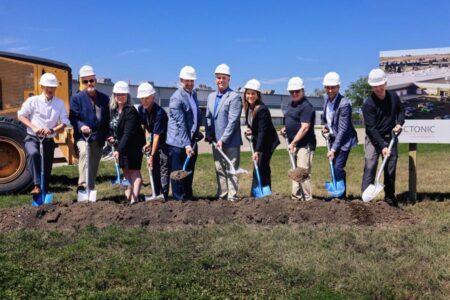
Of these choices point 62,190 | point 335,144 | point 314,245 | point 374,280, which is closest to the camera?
point 374,280

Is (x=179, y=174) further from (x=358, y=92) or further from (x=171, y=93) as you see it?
(x=358, y=92)

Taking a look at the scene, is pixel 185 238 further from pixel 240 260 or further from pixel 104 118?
pixel 104 118

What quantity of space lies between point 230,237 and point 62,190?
502cm

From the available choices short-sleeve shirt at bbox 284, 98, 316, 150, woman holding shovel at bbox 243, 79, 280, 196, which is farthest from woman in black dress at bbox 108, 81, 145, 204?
short-sleeve shirt at bbox 284, 98, 316, 150

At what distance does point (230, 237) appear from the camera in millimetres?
5387

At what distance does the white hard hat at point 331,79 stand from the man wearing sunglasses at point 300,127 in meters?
0.32

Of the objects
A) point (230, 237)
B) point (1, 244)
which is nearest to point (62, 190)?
point (1, 244)

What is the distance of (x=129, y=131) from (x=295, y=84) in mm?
2318

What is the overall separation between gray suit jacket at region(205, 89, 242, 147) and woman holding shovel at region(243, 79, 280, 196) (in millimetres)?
217

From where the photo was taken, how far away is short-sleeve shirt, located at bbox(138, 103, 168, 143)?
693 cm

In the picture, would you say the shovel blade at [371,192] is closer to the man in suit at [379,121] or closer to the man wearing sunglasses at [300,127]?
A: the man in suit at [379,121]

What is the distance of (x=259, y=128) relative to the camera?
7000 mm

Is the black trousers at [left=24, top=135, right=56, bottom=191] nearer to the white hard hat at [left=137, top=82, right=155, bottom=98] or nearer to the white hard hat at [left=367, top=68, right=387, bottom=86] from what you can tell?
the white hard hat at [left=137, top=82, right=155, bottom=98]

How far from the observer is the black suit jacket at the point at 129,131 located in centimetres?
670
